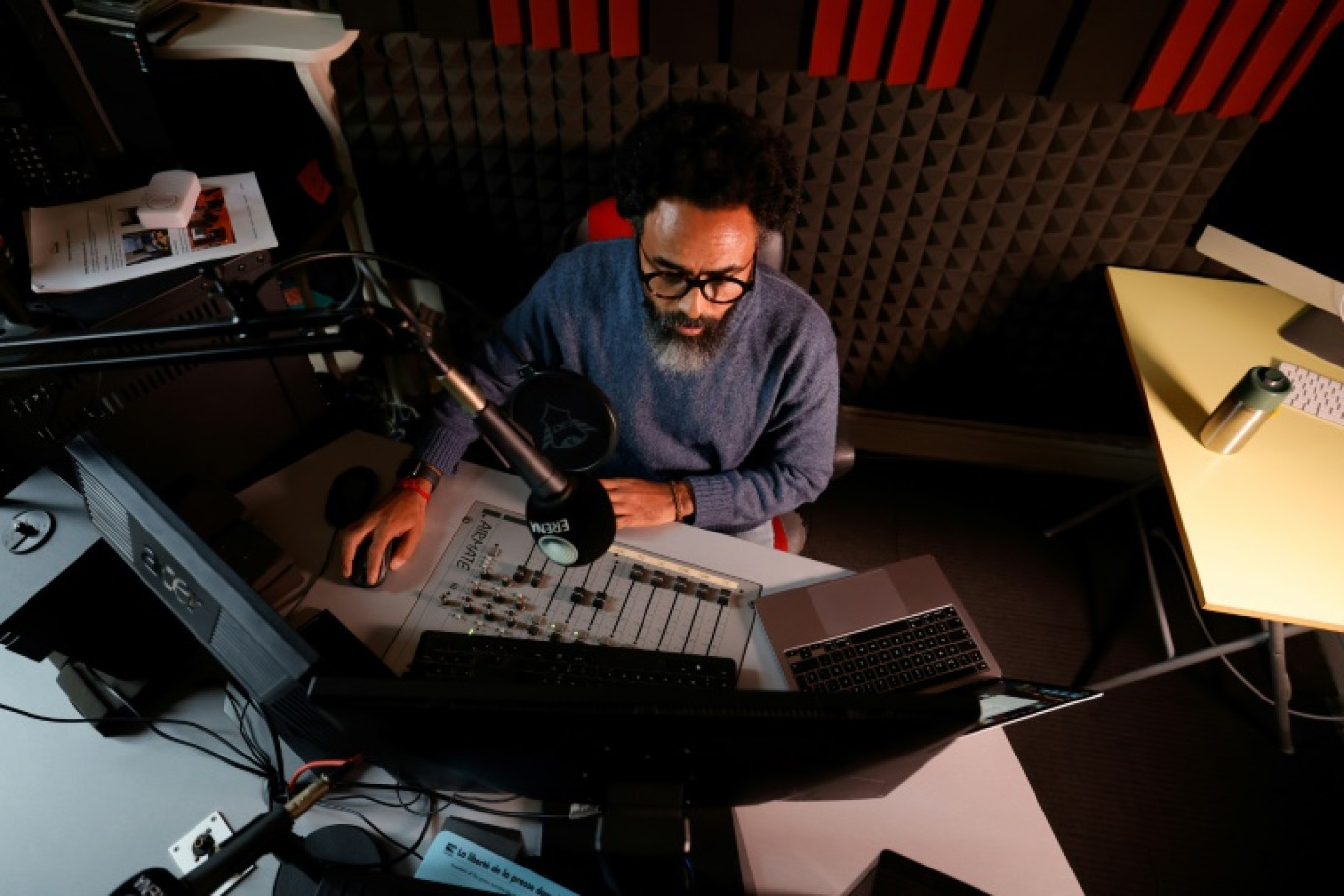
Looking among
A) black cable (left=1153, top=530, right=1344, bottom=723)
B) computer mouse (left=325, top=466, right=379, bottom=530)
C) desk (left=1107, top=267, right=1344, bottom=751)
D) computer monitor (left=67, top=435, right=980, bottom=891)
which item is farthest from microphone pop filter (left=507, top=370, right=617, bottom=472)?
black cable (left=1153, top=530, right=1344, bottom=723)

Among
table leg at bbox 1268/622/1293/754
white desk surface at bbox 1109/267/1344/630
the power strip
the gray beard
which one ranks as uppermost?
the gray beard

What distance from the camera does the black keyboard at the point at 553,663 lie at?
1.14m

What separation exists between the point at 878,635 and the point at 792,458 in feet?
1.38

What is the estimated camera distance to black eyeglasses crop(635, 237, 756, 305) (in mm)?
1294

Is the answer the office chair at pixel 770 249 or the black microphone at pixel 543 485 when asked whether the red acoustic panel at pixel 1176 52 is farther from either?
the black microphone at pixel 543 485

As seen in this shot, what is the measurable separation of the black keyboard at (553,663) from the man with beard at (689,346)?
208 millimetres

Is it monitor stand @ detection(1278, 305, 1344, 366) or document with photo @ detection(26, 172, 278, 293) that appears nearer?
document with photo @ detection(26, 172, 278, 293)

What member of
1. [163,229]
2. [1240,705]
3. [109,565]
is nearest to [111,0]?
[163,229]

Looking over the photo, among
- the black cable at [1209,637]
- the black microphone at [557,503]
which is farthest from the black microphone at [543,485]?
the black cable at [1209,637]

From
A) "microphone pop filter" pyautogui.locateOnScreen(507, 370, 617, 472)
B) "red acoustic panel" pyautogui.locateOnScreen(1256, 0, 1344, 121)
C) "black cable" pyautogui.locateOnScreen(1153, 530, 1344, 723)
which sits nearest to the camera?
"microphone pop filter" pyautogui.locateOnScreen(507, 370, 617, 472)

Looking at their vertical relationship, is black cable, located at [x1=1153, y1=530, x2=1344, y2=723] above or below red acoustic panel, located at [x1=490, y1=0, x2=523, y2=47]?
below

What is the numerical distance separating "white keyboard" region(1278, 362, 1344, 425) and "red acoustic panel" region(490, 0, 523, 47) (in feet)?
6.40

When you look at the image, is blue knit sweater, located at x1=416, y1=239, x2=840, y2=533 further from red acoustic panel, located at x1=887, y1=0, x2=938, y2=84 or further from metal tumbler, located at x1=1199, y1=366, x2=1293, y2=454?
metal tumbler, located at x1=1199, y1=366, x2=1293, y2=454

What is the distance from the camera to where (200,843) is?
3.43ft
